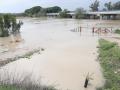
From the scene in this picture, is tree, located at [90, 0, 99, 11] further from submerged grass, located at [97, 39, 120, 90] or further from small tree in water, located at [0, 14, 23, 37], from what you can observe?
submerged grass, located at [97, 39, 120, 90]

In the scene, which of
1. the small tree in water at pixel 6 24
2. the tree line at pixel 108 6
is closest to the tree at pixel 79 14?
the tree line at pixel 108 6

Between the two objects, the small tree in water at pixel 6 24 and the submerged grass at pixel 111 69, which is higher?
the small tree in water at pixel 6 24

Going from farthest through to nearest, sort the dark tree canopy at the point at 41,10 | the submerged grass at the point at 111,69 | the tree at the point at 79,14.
Result: the dark tree canopy at the point at 41,10
the tree at the point at 79,14
the submerged grass at the point at 111,69

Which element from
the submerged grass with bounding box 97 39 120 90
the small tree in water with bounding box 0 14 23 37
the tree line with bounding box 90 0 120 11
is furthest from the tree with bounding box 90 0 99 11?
the submerged grass with bounding box 97 39 120 90

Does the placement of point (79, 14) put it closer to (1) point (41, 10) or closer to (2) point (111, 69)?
(1) point (41, 10)

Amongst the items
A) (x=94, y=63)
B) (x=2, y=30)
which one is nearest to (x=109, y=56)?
(x=94, y=63)

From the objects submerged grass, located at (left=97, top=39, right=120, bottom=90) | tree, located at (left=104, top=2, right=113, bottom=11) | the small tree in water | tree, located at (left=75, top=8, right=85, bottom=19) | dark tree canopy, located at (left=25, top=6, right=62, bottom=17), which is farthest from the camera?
dark tree canopy, located at (left=25, top=6, right=62, bottom=17)

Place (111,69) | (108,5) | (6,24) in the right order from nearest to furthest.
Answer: (111,69) → (6,24) → (108,5)

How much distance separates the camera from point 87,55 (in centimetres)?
1858

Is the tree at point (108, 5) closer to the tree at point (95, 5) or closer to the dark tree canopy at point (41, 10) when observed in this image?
the tree at point (95, 5)

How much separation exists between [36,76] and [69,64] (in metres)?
3.23

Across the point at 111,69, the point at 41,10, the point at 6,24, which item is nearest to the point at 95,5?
the point at 41,10

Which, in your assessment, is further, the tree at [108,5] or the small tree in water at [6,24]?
the tree at [108,5]

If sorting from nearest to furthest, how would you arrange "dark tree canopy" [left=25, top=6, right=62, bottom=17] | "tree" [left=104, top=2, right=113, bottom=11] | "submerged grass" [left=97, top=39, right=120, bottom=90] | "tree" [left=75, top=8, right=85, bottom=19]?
"submerged grass" [left=97, top=39, right=120, bottom=90]
"tree" [left=75, top=8, right=85, bottom=19]
"tree" [left=104, top=2, right=113, bottom=11]
"dark tree canopy" [left=25, top=6, right=62, bottom=17]
